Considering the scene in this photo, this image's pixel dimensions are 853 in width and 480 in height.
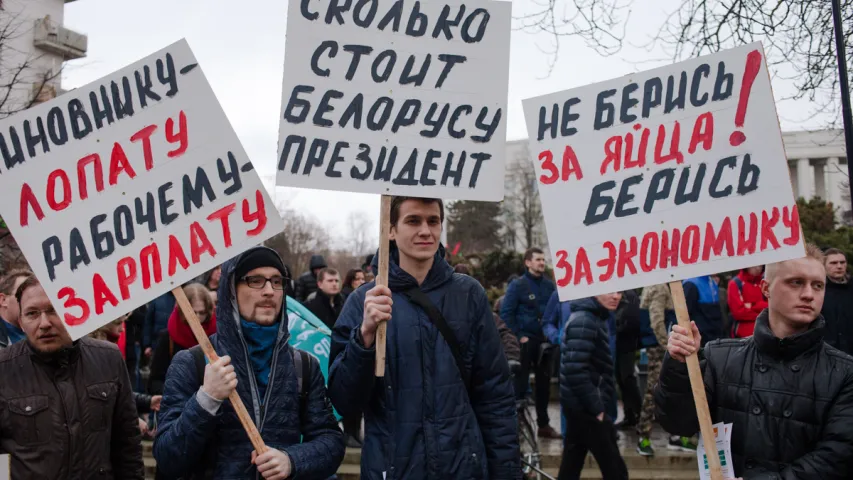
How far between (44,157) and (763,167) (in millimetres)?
2779

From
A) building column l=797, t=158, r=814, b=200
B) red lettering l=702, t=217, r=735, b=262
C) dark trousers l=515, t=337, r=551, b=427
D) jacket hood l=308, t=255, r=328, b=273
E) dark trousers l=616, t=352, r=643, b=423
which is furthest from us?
building column l=797, t=158, r=814, b=200

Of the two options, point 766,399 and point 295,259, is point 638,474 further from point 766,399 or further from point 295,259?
point 295,259

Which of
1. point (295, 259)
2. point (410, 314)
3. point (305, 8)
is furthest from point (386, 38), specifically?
point (295, 259)

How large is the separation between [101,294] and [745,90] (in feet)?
8.63

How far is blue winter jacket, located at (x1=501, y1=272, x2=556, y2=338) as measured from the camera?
833 centimetres

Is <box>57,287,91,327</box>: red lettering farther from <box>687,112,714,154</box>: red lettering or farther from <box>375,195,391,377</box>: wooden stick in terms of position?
<box>687,112,714,154</box>: red lettering

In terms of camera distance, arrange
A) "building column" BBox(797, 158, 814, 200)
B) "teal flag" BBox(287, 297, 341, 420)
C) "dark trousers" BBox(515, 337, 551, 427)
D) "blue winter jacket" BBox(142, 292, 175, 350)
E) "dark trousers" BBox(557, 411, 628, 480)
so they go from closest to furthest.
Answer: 1. "dark trousers" BBox(557, 411, 628, 480)
2. "teal flag" BBox(287, 297, 341, 420)
3. "blue winter jacket" BBox(142, 292, 175, 350)
4. "dark trousers" BBox(515, 337, 551, 427)
5. "building column" BBox(797, 158, 814, 200)

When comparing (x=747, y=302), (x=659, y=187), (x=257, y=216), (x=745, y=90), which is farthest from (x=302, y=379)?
(x=747, y=302)

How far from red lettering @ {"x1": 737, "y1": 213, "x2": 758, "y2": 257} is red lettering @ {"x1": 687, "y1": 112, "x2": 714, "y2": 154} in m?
0.32

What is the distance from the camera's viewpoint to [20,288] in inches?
128

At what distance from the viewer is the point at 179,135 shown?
2943 millimetres

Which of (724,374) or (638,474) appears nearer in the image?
(724,374)

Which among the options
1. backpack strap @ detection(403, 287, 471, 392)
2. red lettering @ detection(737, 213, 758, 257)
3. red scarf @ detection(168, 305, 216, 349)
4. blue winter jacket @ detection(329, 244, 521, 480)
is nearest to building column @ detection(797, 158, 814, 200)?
red scarf @ detection(168, 305, 216, 349)

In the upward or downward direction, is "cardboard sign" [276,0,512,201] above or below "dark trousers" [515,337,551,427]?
above
